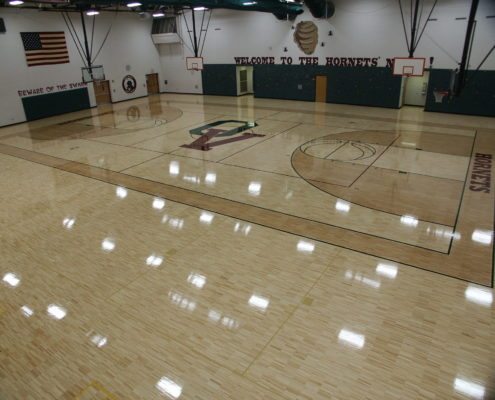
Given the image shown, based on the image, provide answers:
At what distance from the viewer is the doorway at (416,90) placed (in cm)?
2091

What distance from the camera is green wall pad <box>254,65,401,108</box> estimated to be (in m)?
20.7

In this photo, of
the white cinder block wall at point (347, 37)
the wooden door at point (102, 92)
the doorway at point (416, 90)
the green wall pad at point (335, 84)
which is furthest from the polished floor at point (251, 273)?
the wooden door at point (102, 92)

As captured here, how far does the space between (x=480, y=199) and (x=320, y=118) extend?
10333 millimetres

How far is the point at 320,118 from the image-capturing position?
18.8m

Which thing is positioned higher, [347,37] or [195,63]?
[347,37]

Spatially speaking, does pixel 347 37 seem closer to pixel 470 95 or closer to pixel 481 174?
pixel 470 95

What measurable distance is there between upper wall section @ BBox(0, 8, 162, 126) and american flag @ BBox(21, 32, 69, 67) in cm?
23

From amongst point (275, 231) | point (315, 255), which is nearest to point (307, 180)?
point (275, 231)

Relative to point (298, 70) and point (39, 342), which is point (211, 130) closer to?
point (298, 70)

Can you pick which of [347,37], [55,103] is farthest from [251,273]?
[55,103]

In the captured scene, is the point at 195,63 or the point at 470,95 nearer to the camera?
the point at 470,95

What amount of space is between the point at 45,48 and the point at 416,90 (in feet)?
67.8

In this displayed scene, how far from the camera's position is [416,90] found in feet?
69.4

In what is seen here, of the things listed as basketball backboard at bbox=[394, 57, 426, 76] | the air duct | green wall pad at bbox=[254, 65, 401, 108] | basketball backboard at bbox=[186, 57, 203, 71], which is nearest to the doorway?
green wall pad at bbox=[254, 65, 401, 108]
